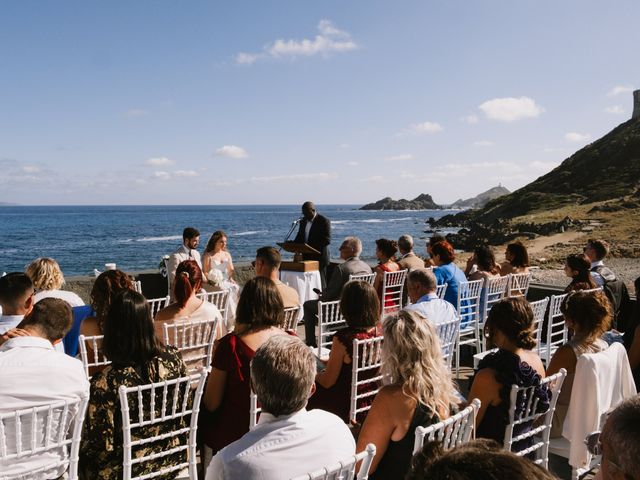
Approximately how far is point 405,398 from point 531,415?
870 millimetres

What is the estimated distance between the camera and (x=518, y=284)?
21.5ft

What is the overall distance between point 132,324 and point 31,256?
57.4 m

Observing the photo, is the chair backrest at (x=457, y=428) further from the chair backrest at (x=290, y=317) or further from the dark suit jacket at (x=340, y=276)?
the dark suit jacket at (x=340, y=276)

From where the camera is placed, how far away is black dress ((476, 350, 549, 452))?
273 cm

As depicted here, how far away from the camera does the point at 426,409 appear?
7.85ft

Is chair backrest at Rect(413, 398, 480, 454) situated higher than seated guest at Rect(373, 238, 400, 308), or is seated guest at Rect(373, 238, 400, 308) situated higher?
seated guest at Rect(373, 238, 400, 308)

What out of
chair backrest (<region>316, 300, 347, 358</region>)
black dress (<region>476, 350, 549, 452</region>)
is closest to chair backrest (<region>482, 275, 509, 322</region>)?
chair backrest (<region>316, 300, 347, 358</region>)

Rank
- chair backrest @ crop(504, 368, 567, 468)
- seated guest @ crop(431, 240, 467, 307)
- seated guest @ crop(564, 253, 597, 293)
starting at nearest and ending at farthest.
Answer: chair backrest @ crop(504, 368, 567, 468) → seated guest @ crop(564, 253, 597, 293) → seated guest @ crop(431, 240, 467, 307)

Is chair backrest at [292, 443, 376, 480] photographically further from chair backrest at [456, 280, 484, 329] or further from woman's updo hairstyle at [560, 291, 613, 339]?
chair backrest at [456, 280, 484, 329]

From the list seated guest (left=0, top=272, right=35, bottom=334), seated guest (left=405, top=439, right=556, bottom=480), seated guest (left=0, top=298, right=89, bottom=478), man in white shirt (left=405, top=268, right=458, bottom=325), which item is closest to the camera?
seated guest (left=405, top=439, right=556, bottom=480)

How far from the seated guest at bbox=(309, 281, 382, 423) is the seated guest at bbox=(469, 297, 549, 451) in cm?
75

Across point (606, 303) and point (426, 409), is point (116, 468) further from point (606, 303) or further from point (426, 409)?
point (606, 303)

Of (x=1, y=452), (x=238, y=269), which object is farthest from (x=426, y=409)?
(x=238, y=269)

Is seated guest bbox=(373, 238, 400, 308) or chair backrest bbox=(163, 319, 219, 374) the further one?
seated guest bbox=(373, 238, 400, 308)
